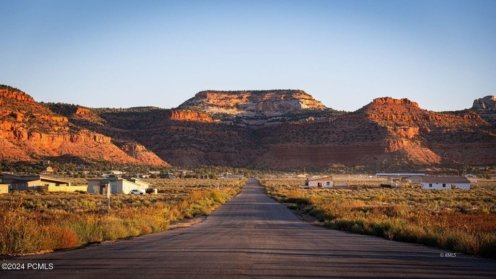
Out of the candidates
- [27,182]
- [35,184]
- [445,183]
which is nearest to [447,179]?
[445,183]

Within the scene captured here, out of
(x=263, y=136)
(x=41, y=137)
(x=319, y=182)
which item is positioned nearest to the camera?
(x=319, y=182)

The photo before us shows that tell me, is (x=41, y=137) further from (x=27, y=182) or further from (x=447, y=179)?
(x=447, y=179)

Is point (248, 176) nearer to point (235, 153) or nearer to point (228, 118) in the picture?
point (235, 153)

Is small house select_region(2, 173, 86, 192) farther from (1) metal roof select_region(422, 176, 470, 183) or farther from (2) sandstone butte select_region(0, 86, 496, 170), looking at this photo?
(2) sandstone butte select_region(0, 86, 496, 170)

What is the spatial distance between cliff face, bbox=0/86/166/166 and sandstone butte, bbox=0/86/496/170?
272mm

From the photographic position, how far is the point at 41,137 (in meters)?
120

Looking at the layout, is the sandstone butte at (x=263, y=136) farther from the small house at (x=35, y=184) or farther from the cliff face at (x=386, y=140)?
the small house at (x=35, y=184)

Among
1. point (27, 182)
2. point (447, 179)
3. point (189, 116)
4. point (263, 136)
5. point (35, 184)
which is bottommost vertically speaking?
point (35, 184)

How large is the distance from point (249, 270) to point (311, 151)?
149 m

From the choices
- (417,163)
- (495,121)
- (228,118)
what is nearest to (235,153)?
(228,118)

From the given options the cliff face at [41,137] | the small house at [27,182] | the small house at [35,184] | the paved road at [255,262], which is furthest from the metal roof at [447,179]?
the cliff face at [41,137]

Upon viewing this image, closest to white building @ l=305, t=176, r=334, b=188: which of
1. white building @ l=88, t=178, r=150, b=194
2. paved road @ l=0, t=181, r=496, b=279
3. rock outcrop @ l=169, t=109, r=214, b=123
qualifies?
white building @ l=88, t=178, r=150, b=194

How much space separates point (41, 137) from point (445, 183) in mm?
86178

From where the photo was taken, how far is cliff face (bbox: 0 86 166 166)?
114 m
